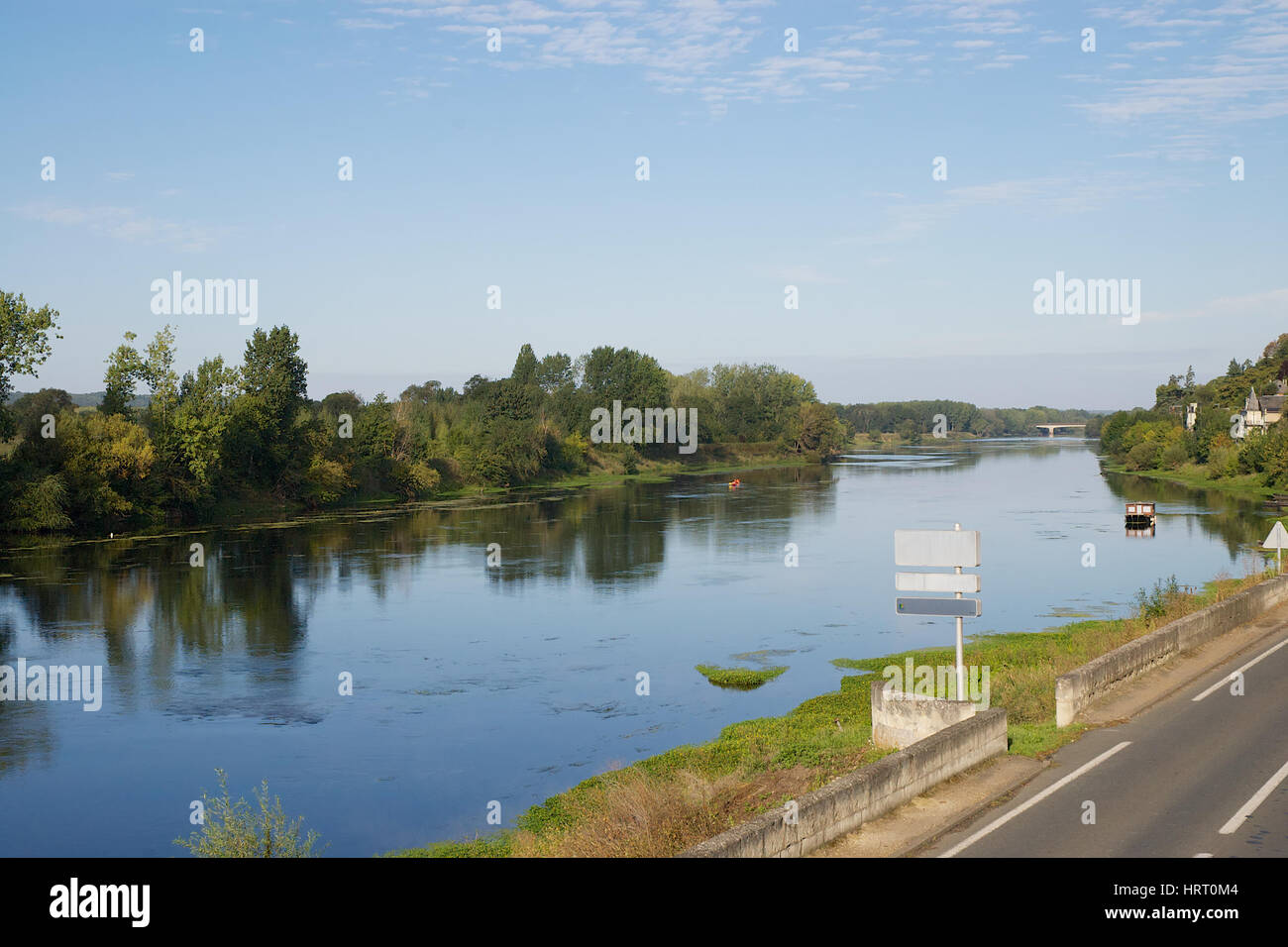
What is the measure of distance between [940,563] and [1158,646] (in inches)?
291

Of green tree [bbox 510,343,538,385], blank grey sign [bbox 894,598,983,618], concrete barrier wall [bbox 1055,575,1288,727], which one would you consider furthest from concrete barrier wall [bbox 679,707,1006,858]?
green tree [bbox 510,343,538,385]

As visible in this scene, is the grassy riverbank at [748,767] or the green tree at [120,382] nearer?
the grassy riverbank at [748,767]

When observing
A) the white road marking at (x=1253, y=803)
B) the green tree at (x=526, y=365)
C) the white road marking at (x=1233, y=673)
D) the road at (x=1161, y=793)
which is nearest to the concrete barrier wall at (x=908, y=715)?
the road at (x=1161, y=793)

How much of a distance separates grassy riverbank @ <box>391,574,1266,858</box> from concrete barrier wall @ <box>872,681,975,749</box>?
424 millimetres

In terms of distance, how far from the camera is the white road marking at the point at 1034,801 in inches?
438

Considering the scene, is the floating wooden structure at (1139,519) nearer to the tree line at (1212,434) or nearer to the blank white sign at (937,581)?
the tree line at (1212,434)

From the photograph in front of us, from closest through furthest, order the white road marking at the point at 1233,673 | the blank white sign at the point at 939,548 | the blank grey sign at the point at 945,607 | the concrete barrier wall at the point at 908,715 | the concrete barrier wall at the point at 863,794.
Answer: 1. the concrete barrier wall at the point at 863,794
2. the blank white sign at the point at 939,548
3. the blank grey sign at the point at 945,607
4. the concrete barrier wall at the point at 908,715
5. the white road marking at the point at 1233,673

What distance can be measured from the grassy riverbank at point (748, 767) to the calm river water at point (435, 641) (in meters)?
1.20

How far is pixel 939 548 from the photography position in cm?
1542

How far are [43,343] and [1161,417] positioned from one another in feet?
461

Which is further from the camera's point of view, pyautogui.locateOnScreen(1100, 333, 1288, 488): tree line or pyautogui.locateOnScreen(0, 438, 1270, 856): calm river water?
pyautogui.locateOnScreen(1100, 333, 1288, 488): tree line

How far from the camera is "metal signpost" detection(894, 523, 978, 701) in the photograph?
1529cm

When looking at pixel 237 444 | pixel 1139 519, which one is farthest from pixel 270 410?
pixel 1139 519

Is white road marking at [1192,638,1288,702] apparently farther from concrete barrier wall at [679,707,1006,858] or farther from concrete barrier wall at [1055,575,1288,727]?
concrete barrier wall at [679,707,1006,858]
